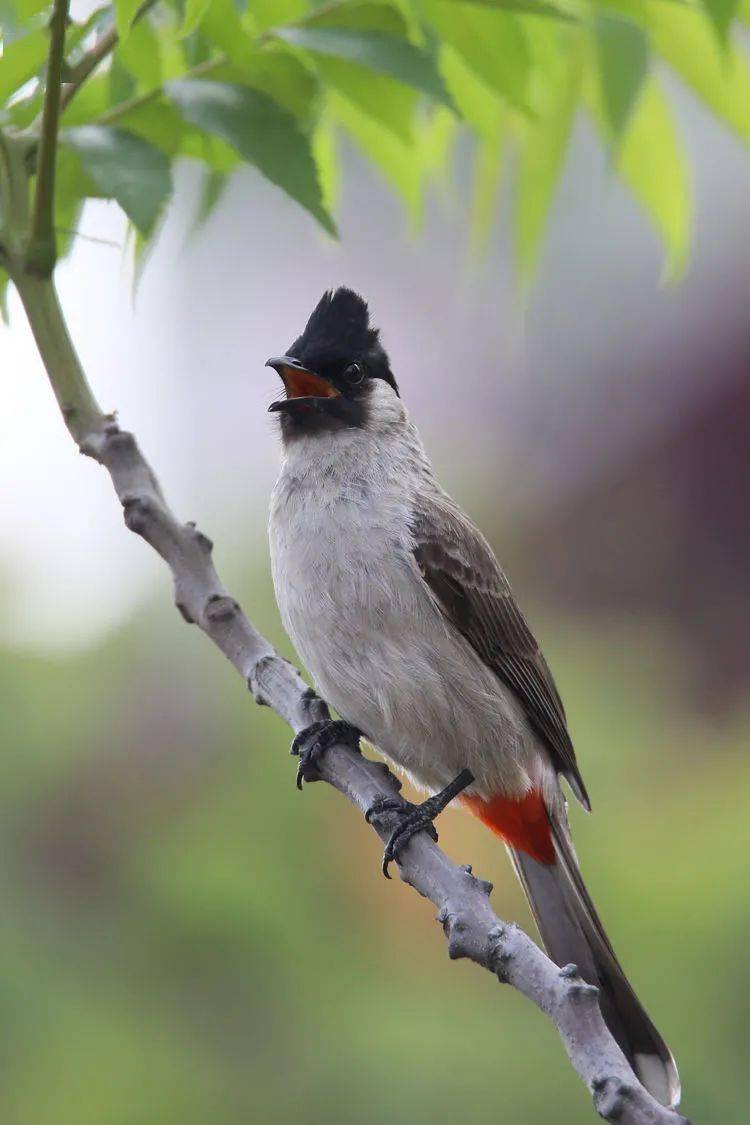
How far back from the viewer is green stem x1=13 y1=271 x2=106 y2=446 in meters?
1.54

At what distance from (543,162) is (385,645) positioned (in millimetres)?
876

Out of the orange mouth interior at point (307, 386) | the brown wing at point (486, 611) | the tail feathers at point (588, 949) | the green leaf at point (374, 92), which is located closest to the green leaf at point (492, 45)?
the green leaf at point (374, 92)

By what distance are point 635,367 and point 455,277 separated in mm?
1783

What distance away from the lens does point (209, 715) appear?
13.6ft

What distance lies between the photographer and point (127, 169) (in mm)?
1716

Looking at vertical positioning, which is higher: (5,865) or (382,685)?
(5,865)

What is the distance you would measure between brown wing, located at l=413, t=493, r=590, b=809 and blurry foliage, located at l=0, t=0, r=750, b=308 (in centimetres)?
58

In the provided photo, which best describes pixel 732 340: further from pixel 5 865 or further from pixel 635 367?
pixel 5 865

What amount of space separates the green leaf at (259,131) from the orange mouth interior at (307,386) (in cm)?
70

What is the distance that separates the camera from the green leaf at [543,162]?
7.07ft

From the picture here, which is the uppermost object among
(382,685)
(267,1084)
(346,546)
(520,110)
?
(520,110)

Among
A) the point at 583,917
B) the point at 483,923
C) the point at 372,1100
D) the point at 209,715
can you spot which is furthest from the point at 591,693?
the point at 483,923

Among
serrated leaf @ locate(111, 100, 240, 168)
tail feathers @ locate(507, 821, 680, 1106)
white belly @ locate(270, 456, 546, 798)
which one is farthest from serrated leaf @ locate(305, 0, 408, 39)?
tail feathers @ locate(507, 821, 680, 1106)

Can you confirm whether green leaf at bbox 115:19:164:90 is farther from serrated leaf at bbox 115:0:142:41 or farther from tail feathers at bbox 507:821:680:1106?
tail feathers at bbox 507:821:680:1106
